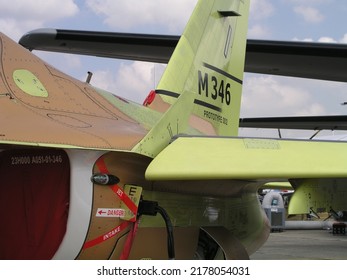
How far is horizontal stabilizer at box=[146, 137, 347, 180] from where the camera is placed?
2.85 meters

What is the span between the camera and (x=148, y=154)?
3109 millimetres

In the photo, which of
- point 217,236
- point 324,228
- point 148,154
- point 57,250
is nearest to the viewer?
point 57,250

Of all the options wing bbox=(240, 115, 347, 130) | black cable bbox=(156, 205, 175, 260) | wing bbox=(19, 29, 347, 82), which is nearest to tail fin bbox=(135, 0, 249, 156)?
black cable bbox=(156, 205, 175, 260)

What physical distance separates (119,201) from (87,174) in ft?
0.97

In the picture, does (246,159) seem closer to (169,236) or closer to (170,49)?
(169,236)

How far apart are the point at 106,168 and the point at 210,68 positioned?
2584mm

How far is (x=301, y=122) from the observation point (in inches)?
855

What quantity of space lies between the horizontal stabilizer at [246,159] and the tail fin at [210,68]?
3.81 feet

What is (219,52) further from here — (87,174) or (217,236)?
(87,174)

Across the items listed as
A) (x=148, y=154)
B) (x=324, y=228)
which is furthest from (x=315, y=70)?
(x=148, y=154)

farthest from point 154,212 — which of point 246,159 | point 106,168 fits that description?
point 246,159

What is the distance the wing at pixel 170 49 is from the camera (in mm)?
11562

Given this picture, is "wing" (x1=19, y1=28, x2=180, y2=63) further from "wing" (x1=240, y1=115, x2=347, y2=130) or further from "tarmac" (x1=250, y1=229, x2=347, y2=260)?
"wing" (x1=240, y1=115, x2=347, y2=130)
